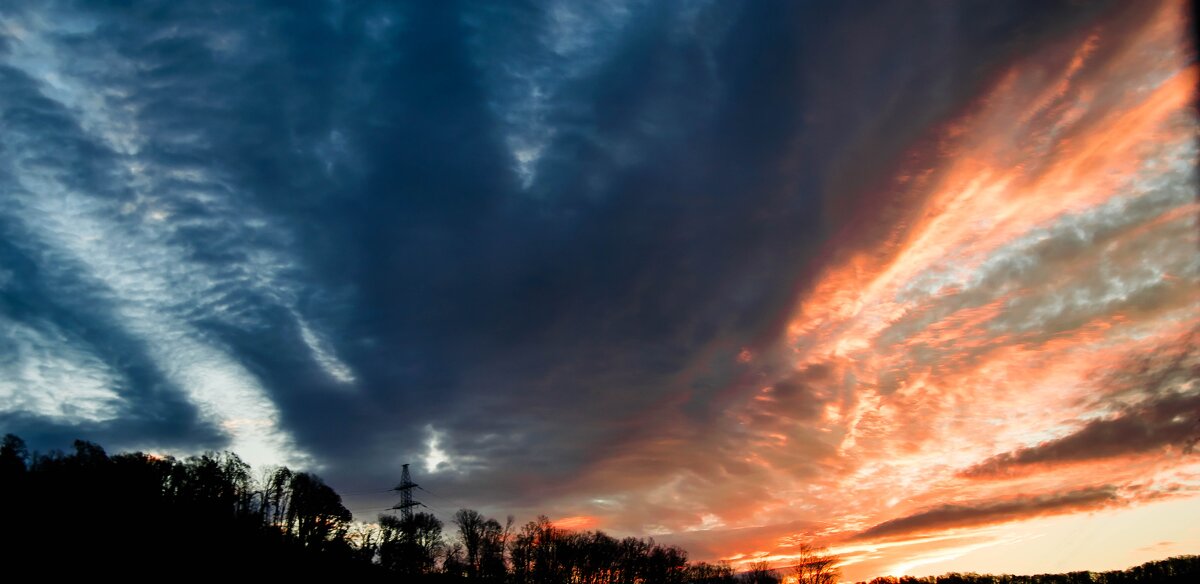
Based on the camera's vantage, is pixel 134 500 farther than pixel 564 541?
No

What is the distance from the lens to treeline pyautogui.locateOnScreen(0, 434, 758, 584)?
77.6 meters

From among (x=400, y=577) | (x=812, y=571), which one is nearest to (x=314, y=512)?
(x=400, y=577)

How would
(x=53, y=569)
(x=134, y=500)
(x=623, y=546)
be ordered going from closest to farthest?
(x=53, y=569) < (x=134, y=500) < (x=623, y=546)

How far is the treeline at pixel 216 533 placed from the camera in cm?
7762

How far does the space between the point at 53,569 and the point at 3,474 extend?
28.9 meters

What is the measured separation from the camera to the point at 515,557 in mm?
146375

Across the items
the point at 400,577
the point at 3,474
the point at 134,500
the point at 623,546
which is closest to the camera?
the point at 3,474

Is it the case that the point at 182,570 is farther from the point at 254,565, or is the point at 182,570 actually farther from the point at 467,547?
the point at 467,547

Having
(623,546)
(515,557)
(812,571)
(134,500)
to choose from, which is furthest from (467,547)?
(812,571)

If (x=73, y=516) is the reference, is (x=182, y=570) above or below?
below

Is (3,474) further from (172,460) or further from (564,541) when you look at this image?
(564,541)

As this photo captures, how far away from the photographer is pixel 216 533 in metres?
94.6

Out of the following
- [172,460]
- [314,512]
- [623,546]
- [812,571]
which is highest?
[172,460]

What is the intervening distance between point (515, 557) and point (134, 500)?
77926 millimetres
